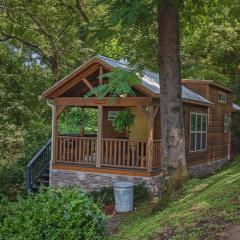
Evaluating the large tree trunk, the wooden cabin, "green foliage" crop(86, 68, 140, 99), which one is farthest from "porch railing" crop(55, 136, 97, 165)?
"green foliage" crop(86, 68, 140, 99)

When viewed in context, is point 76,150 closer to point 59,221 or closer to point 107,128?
point 107,128

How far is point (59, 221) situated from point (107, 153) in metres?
7.55

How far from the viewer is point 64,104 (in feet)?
50.2

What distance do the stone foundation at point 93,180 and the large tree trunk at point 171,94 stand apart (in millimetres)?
3627

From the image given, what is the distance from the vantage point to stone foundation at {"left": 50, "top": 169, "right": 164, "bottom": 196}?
1374 cm

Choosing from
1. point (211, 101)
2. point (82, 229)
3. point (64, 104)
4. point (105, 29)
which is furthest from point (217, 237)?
point (211, 101)

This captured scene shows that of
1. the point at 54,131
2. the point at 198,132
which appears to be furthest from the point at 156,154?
the point at 198,132

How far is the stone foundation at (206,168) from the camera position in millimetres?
17359

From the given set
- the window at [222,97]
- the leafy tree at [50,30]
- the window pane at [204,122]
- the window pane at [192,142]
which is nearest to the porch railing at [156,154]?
the window pane at [192,142]

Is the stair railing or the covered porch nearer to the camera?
the covered porch

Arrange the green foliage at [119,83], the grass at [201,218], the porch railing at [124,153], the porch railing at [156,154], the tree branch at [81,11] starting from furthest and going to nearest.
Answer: the tree branch at [81,11]
the porch railing at [156,154]
the porch railing at [124,153]
the green foliage at [119,83]
the grass at [201,218]

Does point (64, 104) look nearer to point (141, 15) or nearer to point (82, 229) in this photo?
point (141, 15)

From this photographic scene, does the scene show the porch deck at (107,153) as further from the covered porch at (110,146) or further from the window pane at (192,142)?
the window pane at (192,142)

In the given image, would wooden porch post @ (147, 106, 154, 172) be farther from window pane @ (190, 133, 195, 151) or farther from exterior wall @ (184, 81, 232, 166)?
window pane @ (190, 133, 195, 151)
